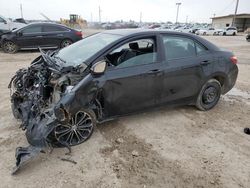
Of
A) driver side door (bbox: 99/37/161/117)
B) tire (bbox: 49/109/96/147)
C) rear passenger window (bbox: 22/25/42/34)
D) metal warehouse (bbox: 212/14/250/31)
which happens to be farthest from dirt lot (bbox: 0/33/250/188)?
metal warehouse (bbox: 212/14/250/31)

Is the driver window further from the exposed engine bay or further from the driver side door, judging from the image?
the exposed engine bay

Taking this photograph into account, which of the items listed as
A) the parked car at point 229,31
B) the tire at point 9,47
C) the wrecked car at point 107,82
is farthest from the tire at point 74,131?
the parked car at point 229,31

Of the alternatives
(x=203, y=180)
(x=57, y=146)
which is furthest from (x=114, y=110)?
(x=203, y=180)

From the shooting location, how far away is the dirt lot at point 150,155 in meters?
2.93

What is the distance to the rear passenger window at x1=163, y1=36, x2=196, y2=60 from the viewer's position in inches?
168

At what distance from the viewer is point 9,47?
1183 cm

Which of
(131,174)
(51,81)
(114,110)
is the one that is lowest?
(131,174)

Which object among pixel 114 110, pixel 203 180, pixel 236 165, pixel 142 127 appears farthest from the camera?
pixel 142 127

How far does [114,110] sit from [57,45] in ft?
30.7

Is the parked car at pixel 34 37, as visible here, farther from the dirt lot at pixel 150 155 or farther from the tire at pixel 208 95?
the tire at pixel 208 95

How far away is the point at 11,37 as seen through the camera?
38.3ft

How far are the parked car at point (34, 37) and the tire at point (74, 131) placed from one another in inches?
360

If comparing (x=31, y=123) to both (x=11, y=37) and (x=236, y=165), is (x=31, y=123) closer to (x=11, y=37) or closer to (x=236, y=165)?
(x=236, y=165)

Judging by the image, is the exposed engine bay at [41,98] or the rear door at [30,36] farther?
the rear door at [30,36]
